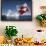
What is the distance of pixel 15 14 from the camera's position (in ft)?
8.23

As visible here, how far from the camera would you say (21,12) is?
2.52 metres

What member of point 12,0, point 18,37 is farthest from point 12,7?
point 18,37

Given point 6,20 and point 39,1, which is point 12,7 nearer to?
point 6,20

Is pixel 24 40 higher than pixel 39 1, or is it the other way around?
pixel 39 1

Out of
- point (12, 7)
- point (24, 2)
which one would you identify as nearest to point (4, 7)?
point (12, 7)

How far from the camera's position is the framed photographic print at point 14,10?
2.51m

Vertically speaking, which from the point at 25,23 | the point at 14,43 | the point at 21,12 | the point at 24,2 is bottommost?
the point at 14,43

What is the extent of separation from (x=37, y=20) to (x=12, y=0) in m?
0.50

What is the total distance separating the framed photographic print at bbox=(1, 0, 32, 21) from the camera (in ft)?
8.23

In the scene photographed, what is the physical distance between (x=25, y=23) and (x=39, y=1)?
0.41m

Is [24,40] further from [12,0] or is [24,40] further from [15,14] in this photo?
[12,0]

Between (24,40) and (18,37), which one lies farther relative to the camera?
(18,37)

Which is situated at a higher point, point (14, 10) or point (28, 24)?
point (14, 10)

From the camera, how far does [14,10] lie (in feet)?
8.25
